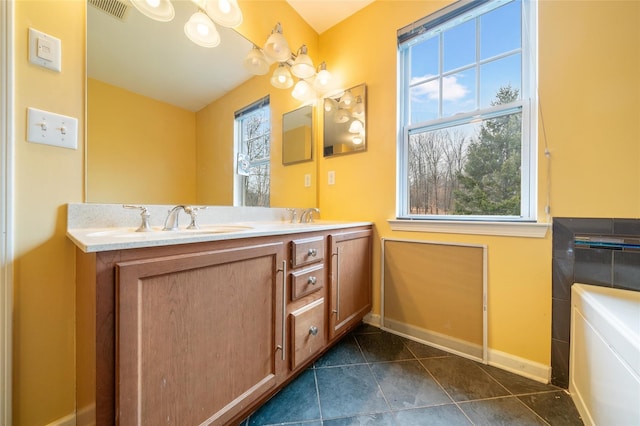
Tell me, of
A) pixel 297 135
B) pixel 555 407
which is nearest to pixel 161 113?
pixel 297 135

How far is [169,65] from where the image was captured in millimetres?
1252

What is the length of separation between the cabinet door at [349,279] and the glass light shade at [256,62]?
4.09 ft

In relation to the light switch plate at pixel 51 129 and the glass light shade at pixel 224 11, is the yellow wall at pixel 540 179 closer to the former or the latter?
the light switch plate at pixel 51 129

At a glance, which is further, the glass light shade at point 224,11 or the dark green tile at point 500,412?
the glass light shade at point 224,11

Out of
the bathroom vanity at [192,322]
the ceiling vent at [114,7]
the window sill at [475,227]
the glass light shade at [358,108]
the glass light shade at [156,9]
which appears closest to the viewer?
the bathroom vanity at [192,322]

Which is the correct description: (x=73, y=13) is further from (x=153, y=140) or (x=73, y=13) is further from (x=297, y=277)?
(x=297, y=277)

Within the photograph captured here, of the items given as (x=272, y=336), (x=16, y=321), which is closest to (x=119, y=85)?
(x=16, y=321)

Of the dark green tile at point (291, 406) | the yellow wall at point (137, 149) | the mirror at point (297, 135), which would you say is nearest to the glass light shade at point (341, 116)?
the mirror at point (297, 135)

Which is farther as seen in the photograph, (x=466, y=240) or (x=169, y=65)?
(x=466, y=240)

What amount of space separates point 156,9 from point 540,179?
6.86 feet

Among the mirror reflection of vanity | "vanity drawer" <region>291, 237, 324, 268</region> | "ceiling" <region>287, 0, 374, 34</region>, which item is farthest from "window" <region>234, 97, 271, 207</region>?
"ceiling" <region>287, 0, 374, 34</region>

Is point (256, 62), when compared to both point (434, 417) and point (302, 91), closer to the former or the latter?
point (302, 91)

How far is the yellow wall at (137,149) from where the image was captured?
1000 millimetres

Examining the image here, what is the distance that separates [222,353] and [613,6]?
→ 220cm
